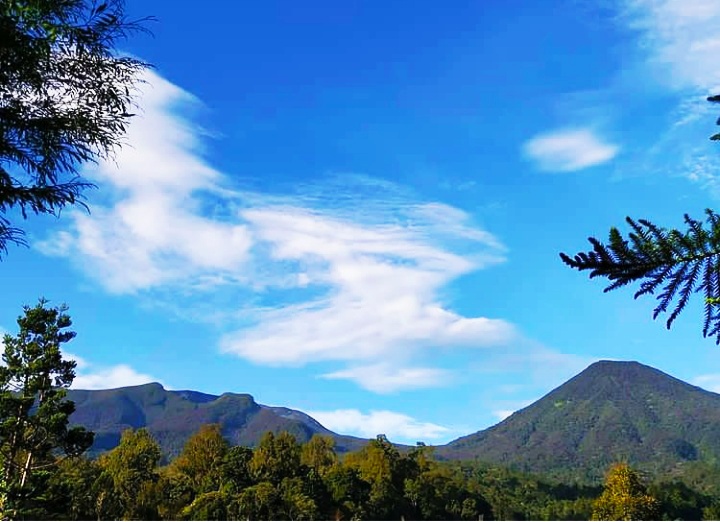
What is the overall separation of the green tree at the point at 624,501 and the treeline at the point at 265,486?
0.21 feet

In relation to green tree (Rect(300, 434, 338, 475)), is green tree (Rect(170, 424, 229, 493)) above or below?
below

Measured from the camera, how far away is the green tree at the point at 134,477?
3856cm

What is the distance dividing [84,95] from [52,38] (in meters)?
1.02

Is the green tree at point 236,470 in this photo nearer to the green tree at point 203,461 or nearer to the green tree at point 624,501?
the green tree at point 203,461

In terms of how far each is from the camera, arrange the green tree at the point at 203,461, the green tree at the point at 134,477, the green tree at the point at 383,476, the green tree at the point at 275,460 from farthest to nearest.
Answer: the green tree at the point at 383,476 < the green tree at the point at 275,460 < the green tree at the point at 203,461 < the green tree at the point at 134,477

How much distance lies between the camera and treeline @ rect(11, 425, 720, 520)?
125 feet

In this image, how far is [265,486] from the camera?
129ft

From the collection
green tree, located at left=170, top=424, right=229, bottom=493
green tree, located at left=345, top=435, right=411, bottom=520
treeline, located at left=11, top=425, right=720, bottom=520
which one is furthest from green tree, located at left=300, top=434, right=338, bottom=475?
green tree, located at left=170, top=424, right=229, bottom=493

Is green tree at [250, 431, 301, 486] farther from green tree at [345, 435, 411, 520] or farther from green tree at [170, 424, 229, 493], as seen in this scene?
green tree at [345, 435, 411, 520]

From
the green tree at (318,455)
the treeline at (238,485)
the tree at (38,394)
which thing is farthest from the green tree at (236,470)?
the tree at (38,394)

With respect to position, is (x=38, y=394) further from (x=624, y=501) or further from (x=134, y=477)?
(x=624, y=501)

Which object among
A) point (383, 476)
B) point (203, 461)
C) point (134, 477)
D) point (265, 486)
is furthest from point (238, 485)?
point (383, 476)

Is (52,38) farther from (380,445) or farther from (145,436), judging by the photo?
(380,445)

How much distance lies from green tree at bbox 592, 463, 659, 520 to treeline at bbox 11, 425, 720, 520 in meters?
0.06
